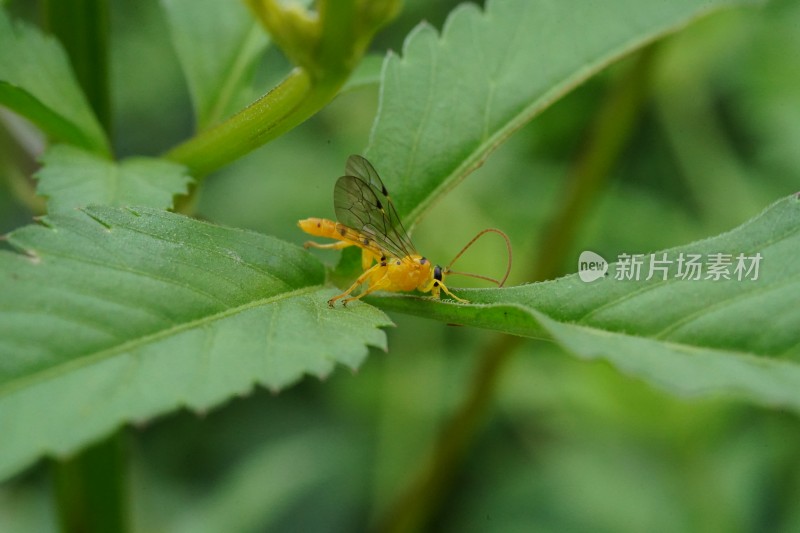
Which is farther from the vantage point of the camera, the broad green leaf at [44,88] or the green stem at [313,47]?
the broad green leaf at [44,88]

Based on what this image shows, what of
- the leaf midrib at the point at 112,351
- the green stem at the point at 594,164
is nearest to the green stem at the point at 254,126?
the leaf midrib at the point at 112,351

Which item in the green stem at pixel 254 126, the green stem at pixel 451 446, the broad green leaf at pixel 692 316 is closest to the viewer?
the broad green leaf at pixel 692 316

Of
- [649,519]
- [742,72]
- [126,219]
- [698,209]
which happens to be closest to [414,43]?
[126,219]

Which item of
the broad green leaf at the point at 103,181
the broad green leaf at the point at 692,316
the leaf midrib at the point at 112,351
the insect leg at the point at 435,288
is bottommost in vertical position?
the broad green leaf at the point at 692,316

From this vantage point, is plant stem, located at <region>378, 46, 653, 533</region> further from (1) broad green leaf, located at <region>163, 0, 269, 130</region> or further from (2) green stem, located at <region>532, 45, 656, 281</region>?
(1) broad green leaf, located at <region>163, 0, 269, 130</region>

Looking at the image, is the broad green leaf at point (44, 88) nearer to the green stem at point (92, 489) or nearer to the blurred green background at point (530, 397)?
the green stem at point (92, 489)

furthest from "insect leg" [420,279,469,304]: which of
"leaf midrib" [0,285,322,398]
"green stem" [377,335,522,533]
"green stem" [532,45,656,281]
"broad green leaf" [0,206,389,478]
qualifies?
"green stem" [532,45,656,281]

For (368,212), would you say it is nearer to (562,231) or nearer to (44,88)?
(44,88)
